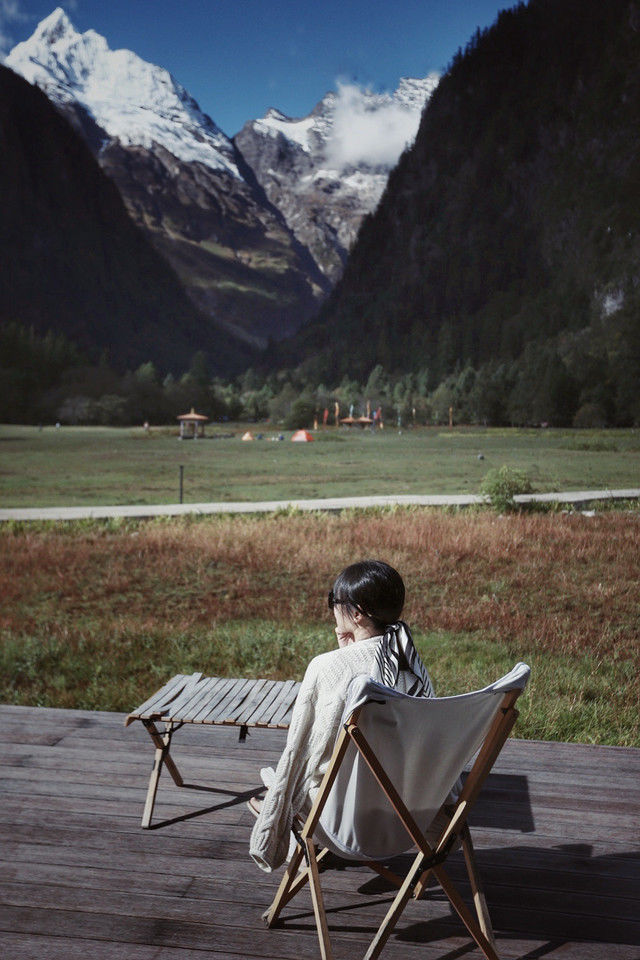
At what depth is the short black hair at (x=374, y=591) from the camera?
216 cm

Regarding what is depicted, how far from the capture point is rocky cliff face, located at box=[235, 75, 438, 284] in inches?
245

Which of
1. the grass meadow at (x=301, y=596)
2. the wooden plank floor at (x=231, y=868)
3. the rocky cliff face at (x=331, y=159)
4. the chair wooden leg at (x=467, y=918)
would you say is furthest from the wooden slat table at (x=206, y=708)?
the rocky cliff face at (x=331, y=159)

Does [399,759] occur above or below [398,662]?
below

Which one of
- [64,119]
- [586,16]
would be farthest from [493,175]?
[64,119]

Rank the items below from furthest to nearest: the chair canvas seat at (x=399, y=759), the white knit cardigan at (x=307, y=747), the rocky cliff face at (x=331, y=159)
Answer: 1. the rocky cliff face at (x=331, y=159)
2. the white knit cardigan at (x=307, y=747)
3. the chair canvas seat at (x=399, y=759)

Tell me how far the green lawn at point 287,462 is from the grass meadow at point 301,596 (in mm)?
36

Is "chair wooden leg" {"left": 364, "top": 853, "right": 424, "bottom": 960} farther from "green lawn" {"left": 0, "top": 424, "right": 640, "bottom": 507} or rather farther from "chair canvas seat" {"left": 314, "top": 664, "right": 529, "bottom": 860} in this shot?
"green lawn" {"left": 0, "top": 424, "right": 640, "bottom": 507}

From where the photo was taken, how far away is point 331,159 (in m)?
6.62

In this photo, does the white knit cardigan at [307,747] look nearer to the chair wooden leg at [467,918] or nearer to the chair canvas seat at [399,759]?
the chair canvas seat at [399,759]

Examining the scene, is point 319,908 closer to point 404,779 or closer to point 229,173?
point 404,779

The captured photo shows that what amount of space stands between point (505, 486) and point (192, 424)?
231 centimetres

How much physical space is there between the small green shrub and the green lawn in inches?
2.0

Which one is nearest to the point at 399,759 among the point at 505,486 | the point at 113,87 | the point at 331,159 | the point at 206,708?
the point at 206,708

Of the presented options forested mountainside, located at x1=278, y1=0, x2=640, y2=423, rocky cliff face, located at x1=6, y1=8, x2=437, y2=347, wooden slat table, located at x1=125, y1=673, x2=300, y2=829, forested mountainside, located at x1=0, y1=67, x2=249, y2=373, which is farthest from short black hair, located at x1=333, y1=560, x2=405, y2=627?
rocky cliff face, located at x1=6, y1=8, x2=437, y2=347
